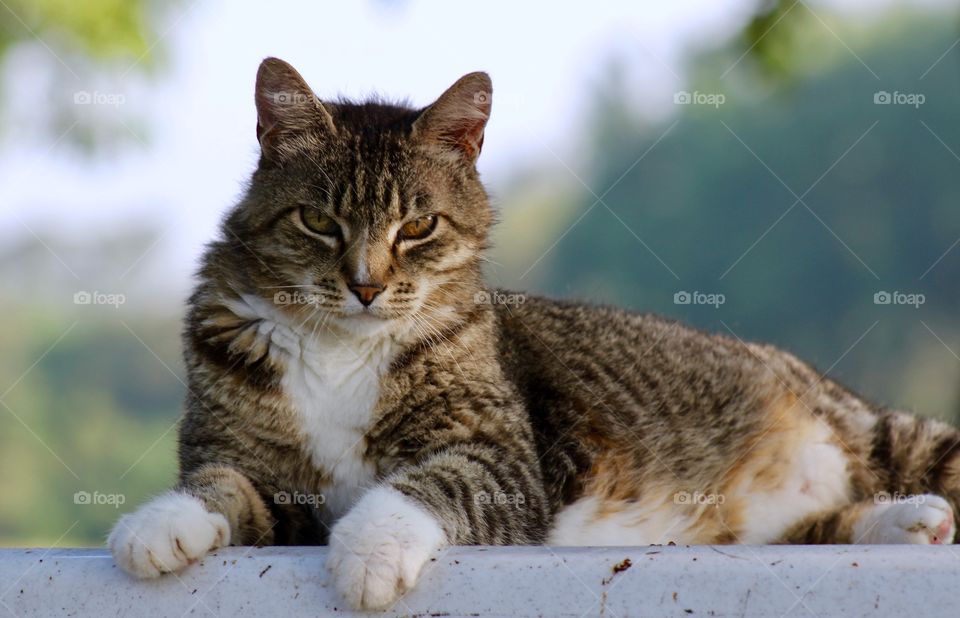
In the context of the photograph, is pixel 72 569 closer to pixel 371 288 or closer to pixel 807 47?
pixel 371 288

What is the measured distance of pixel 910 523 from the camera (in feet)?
9.79

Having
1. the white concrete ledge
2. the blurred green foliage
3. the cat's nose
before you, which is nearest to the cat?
the cat's nose

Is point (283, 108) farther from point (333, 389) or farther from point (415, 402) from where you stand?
point (415, 402)

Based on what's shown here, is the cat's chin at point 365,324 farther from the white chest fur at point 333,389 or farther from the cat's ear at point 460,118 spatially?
the cat's ear at point 460,118

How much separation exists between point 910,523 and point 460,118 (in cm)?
182

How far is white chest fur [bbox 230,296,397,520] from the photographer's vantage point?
8.75 ft

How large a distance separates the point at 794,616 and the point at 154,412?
6.92 m

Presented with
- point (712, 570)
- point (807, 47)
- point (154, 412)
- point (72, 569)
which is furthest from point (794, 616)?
point (154, 412)

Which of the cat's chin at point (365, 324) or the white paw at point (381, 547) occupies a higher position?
the cat's chin at point (365, 324)

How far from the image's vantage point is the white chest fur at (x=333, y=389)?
2668 millimetres

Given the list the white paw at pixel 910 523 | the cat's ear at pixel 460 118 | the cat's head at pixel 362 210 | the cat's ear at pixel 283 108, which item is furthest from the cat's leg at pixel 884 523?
the cat's ear at pixel 283 108

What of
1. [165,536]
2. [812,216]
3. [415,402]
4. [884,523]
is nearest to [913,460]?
[884,523]

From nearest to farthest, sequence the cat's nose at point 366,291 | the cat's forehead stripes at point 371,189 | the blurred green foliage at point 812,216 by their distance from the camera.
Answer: the cat's nose at point 366,291, the cat's forehead stripes at point 371,189, the blurred green foliage at point 812,216

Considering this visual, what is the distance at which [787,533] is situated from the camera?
3250 millimetres
